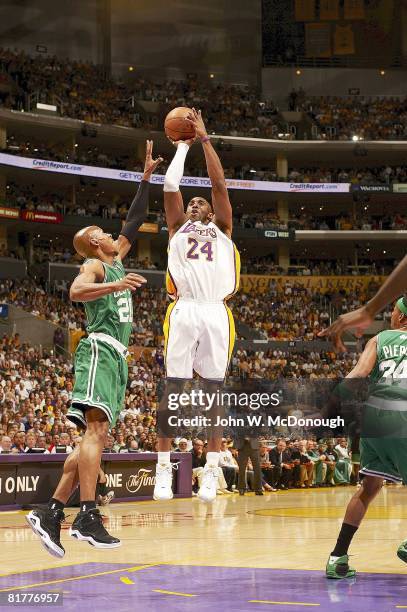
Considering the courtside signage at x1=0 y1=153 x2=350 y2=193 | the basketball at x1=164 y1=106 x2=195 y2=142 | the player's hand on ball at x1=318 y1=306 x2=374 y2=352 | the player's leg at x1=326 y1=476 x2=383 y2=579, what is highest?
the courtside signage at x1=0 y1=153 x2=350 y2=193

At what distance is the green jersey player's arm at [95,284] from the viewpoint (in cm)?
645

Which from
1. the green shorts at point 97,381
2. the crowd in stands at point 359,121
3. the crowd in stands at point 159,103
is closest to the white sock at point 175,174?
the green shorts at point 97,381

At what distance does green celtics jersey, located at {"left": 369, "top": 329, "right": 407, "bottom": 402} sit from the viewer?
774cm

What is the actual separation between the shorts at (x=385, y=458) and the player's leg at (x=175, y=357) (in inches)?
78.3

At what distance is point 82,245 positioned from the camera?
286 inches

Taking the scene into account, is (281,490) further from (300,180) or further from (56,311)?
(300,180)

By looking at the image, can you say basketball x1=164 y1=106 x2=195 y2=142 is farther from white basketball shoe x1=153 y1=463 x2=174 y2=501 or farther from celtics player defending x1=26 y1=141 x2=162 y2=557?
white basketball shoe x1=153 y1=463 x2=174 y2=501

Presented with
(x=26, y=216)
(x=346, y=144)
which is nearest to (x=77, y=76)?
(x=26, y=216)

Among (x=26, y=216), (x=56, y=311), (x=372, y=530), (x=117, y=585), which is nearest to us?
(x=117, y=585)

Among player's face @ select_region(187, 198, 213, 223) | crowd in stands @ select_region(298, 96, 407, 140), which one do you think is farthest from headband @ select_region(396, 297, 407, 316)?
crowd in stands @ select_region(298, 96, 407, 140)

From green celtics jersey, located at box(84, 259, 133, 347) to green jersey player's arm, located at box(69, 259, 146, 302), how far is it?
12cm

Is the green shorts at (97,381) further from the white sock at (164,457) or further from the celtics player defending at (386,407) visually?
the celtics player defending at (386,407)

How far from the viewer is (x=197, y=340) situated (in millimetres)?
7102

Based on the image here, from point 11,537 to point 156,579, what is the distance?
4.42 m
